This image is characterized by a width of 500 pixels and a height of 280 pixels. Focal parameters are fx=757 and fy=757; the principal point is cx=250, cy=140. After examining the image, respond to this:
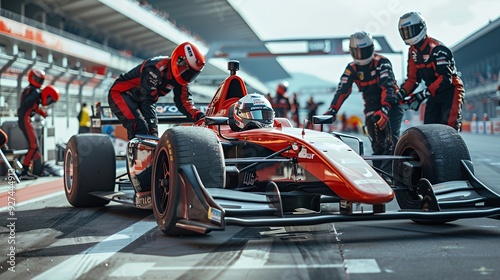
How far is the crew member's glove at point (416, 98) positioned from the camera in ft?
30.7

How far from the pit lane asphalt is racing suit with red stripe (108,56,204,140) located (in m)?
2.34

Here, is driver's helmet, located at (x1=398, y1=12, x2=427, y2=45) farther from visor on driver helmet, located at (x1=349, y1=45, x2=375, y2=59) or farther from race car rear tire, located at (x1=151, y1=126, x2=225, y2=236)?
race car rear tire, located at (x1=151, y1=126, x2=225, y2=236)

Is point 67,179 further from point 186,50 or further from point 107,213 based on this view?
point 186,50

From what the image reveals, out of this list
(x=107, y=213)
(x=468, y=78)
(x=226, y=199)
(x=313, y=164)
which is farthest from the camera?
(x=468, y=78)

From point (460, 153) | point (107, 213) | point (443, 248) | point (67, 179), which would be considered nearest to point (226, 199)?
point (443, 248)

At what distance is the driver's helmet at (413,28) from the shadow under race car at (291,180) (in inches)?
121

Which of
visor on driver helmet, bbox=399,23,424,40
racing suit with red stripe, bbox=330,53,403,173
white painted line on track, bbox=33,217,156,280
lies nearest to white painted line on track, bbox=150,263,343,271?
white painted line on track, bbox=33,217,156,280

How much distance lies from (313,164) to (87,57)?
92.4 ft

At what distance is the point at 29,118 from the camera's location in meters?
14.0

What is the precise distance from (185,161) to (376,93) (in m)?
6.01

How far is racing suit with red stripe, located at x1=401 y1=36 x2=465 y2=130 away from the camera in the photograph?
9.20m

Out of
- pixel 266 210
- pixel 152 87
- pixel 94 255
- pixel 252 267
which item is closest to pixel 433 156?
pixel 266 210

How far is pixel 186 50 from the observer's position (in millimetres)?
8875

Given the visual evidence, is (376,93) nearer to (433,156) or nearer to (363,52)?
(363,52)
